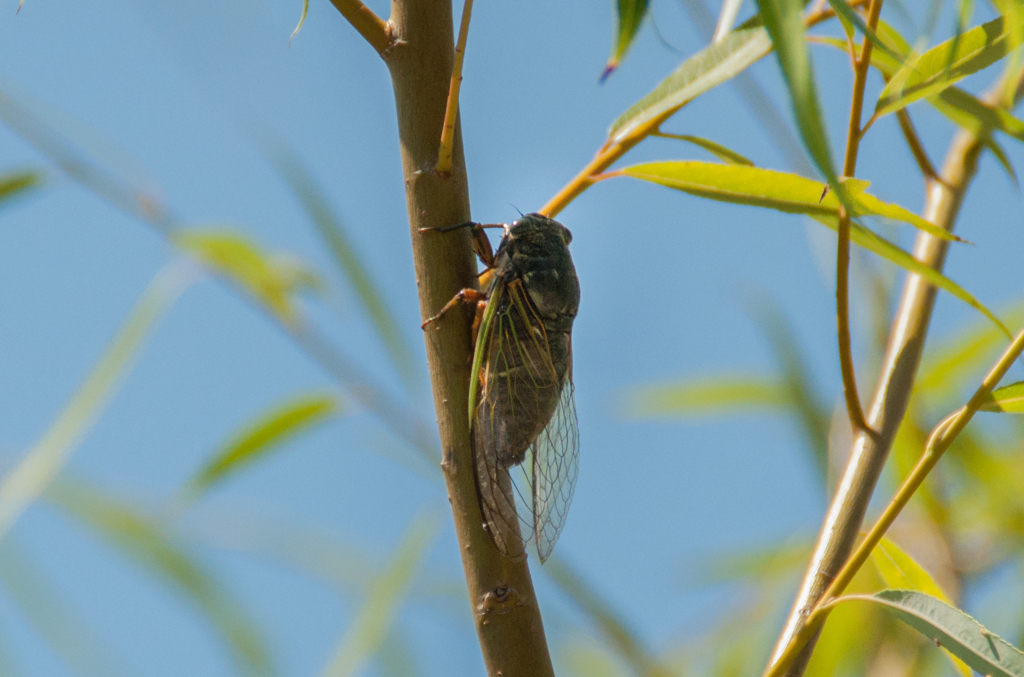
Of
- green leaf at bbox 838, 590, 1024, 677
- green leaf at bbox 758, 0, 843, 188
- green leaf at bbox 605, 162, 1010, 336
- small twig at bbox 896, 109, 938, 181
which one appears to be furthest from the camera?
small twig at bbox 896, 109, 938, 181

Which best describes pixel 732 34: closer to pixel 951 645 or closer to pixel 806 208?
pixel 806 208

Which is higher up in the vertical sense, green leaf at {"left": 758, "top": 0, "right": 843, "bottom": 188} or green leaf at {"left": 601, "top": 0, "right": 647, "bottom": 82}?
green leaf at {"left": 601, "top": 0, "right": 647, "bottom": 82}

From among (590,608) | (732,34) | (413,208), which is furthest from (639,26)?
(590,608)

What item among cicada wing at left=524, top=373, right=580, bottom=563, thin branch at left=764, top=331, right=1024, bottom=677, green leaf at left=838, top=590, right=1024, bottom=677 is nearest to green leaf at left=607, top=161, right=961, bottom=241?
thin branch at left=764, top=331, right=1024, bottom=677

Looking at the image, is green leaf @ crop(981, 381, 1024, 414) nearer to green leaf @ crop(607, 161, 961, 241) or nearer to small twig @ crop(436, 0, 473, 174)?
green leaf @ crop(607, 161, 961, 241)

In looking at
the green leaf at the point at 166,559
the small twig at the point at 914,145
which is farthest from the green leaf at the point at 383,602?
the small twig at the point at 914,145

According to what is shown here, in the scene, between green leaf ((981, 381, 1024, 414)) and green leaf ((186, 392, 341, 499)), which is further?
green leaf ((186, 392, 341, 499))

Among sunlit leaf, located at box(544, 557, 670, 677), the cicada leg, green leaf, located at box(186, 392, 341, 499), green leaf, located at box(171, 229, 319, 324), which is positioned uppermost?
green leaf, located at box(171, 229, 319, 324)
